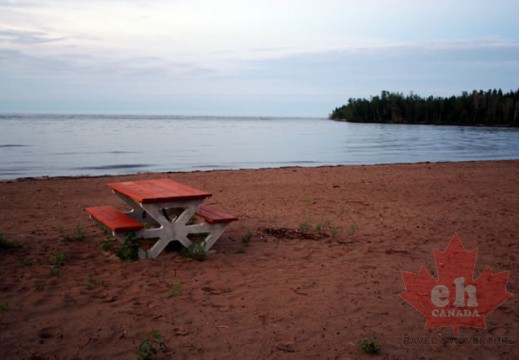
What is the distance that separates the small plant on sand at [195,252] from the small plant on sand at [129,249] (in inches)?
21.6

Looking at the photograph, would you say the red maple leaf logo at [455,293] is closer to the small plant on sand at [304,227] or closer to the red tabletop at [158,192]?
the small plant on sand at [304,227]

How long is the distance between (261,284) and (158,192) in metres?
1.53

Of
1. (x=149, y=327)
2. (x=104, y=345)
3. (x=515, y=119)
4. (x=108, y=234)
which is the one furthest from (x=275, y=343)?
(x=515, y=119)

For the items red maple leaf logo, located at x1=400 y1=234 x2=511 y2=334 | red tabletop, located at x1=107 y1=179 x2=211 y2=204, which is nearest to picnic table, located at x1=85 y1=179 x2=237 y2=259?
red tabletop, located at x1=107 y1=179 x2=211 y2=204

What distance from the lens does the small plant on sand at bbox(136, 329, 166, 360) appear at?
3.12 metres

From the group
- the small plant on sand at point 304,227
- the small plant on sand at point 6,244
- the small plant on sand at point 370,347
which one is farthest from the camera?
the small plant on sand at point 304,227

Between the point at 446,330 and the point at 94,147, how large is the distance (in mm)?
24338

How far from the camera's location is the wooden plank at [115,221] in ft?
16.5

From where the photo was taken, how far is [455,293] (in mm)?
4441

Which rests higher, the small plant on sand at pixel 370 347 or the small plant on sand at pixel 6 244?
the small plant on sand at pixel 6 244

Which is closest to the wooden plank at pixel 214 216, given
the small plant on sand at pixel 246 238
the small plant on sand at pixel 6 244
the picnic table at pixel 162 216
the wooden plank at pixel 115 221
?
the picnic table at pixel 162 216

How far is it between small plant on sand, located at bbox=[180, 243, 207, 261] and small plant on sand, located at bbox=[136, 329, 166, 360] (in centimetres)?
200

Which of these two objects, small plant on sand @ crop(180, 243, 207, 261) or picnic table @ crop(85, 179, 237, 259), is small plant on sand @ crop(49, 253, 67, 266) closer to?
picnic table @ crop(85, 179, 237, 259)

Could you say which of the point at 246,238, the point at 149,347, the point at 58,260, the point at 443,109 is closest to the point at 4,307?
the point at 58,260
